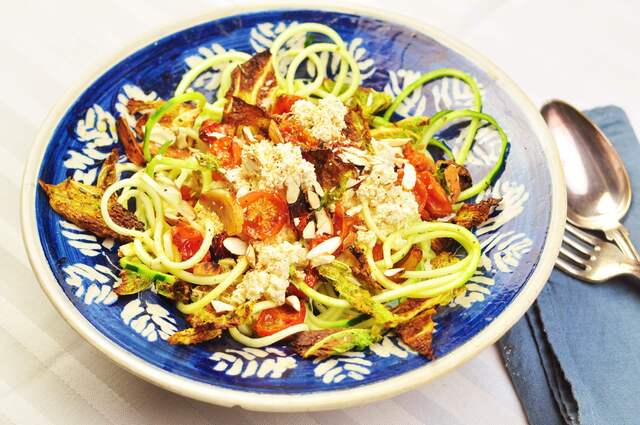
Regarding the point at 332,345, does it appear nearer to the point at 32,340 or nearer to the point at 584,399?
the point at 584,399

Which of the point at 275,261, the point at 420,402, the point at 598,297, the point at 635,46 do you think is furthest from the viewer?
the point at 635,46

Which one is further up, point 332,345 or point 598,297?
point 332,345

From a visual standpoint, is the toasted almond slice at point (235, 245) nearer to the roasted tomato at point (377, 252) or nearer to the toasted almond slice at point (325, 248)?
the toasted almond slice at point (325, 248)

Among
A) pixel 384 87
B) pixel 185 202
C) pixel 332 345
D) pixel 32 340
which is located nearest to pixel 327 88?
pixel 384 87

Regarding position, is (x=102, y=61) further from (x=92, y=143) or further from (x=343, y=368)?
(x=343, y=368)

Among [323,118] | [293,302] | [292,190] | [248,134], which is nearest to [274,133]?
[248,134]

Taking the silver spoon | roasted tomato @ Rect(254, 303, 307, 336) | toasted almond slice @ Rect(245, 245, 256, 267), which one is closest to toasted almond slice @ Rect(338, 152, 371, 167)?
toasted almond slice @ Rect(245, 245, 256, 267)

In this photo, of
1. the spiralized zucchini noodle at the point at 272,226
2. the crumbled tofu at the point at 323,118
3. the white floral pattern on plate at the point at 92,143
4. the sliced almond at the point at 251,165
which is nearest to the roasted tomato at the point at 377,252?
the spiralized zucchini noodle at the point at 272,226
